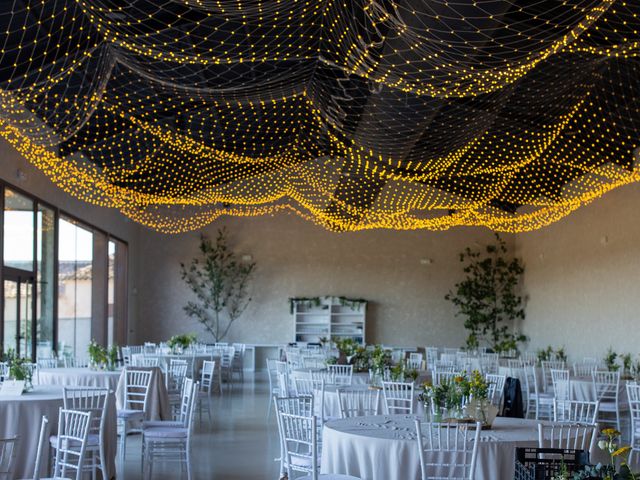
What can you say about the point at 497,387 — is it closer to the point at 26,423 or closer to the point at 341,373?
the point at 341,373

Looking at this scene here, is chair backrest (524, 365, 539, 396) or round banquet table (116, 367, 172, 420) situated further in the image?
chair backrest (524, 365, 539, 396)

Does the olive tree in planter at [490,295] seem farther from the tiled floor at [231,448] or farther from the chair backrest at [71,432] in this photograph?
the chair backrest at [71,432]

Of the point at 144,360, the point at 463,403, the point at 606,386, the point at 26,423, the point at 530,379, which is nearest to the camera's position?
the point at 463,403

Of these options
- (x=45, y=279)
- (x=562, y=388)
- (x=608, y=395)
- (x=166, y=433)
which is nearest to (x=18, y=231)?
(x=45, y=279)

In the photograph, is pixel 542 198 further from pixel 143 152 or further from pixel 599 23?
pixel 599 23

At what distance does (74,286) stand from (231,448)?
7016 mm

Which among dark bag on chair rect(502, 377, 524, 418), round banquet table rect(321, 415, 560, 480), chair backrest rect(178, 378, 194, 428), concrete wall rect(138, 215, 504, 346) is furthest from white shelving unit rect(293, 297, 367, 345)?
round banquet table rect(321, 415, 560, 480)

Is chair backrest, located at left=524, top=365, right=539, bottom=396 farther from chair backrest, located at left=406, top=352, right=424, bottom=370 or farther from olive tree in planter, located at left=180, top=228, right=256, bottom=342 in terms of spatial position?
olive tree in planter, located at left=180, top=228, right=256, bottom=342

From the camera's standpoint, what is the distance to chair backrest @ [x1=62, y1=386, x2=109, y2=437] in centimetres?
673

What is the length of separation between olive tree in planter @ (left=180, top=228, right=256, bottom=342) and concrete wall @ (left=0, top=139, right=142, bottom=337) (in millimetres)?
1317

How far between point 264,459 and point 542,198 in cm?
997

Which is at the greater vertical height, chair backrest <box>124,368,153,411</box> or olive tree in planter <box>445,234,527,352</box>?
olive tree in planter <box>445,234,527,352</box>

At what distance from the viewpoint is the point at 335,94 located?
10961 mm

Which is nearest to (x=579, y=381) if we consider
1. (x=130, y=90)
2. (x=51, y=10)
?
(x=130, y=90)
